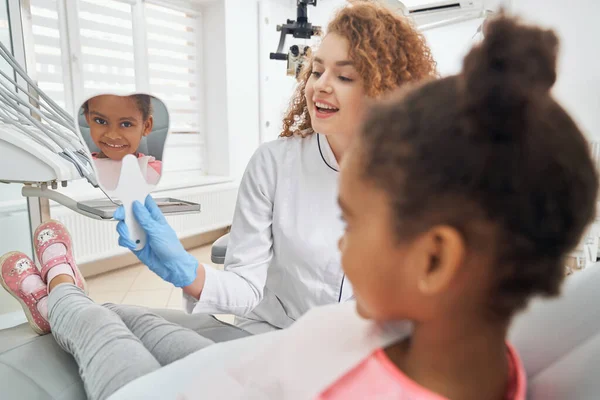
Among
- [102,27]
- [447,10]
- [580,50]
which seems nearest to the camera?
[447,10]

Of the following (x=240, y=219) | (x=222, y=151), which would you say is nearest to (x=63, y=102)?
(x=222, y=151)

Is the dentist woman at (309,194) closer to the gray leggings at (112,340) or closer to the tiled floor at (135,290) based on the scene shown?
the gray leggings at (112,340)

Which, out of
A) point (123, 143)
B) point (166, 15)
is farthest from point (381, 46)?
point (166, 15)

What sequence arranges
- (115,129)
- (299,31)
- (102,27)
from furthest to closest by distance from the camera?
(102,27), (299,31), (115,129)

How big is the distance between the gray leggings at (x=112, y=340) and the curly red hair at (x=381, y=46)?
2.52ft

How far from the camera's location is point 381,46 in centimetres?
107

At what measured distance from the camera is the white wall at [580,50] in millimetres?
3195

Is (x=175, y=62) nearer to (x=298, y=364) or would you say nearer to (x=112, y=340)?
(x=112, y=340)

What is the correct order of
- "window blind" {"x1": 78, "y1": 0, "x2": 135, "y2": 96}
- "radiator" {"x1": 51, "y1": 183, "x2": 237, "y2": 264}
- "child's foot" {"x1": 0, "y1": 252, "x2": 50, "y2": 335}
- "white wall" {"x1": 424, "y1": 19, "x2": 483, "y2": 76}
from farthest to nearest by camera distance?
1. "white wall" {"x1": 424, "y1": 19, "x2": 483, "y2": 76}
2. "window blind" {"x1": 78, "y1": 0, "x2": 135, "y2": 96}
3. "radiator" {"x1": 51, "y1": 183, "x2": 237, "y2": 264}
4. "child's foot" {"x1": 0, "y1": 252, "x2": 50, "y2": 335}

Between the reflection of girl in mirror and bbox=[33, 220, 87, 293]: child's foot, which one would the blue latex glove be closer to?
the reflection of girl in mirror

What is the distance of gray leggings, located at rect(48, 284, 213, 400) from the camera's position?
34.3 inches

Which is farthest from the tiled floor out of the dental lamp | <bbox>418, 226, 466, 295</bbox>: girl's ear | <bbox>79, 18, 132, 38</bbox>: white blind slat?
<bbox>418, 226, 466, 295</bbox>: girl's ear

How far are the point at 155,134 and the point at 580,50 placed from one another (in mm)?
3529

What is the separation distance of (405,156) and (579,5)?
378 cm
